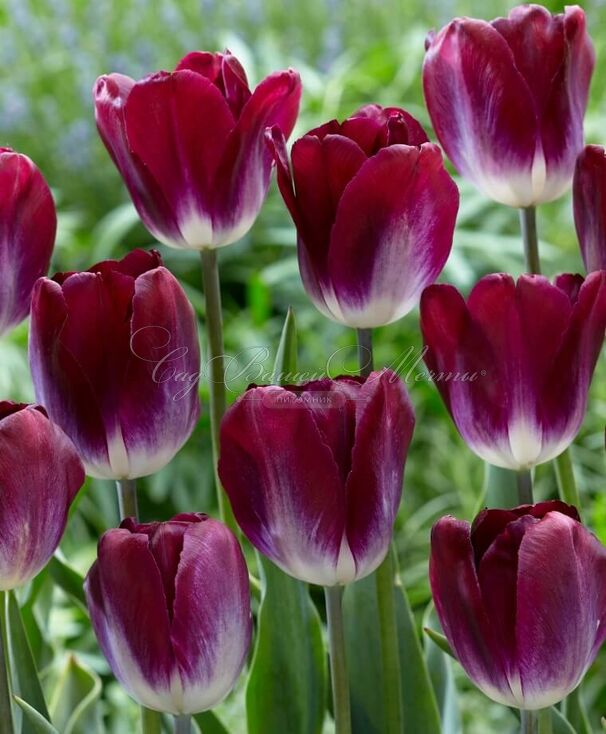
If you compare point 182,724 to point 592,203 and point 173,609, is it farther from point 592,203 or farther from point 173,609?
point 592,203

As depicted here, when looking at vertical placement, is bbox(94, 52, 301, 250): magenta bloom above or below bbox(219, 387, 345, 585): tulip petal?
above

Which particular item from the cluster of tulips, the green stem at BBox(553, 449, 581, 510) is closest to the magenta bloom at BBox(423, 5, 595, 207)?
the cluster of tulips

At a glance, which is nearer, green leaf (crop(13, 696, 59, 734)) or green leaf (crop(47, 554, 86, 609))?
green leaf (crop(13, 696, 59, 734))

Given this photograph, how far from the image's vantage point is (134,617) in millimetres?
393

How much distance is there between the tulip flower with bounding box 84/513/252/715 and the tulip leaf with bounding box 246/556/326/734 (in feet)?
0.34

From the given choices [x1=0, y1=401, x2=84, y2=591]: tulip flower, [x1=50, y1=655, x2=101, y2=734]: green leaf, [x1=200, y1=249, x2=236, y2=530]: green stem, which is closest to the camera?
[x1=0, y1=401, x2=84, y2=591]: tulip flower

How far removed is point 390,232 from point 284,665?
187 millimetres

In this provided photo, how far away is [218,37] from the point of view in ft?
7.77

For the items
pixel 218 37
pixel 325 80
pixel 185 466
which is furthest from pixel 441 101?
pixel 218 37

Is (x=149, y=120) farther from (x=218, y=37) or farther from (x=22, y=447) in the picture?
(x=218, y=37)

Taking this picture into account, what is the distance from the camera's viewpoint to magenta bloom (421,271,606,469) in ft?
1.41

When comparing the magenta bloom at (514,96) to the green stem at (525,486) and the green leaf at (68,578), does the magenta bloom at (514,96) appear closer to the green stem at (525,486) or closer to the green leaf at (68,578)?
the green stem at (525,486)

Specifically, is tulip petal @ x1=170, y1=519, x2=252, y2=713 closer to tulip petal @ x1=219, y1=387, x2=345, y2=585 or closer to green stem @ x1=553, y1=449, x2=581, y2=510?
tulip petal @ x1=219, y1=387, x2=345, y2=585

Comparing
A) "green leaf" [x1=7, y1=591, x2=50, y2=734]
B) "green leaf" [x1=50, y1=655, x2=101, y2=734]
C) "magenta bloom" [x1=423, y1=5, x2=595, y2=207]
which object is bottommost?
"green leaf" [x1=50, y1=655, x2=101, y2=734]
